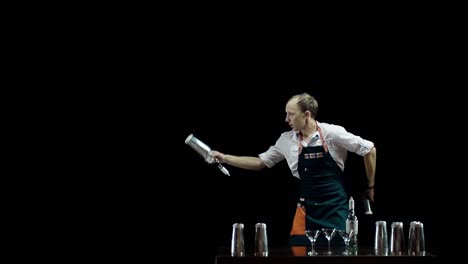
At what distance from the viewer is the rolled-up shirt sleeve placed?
410cm

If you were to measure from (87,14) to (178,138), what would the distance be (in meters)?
0.96

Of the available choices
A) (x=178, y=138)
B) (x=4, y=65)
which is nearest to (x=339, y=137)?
(x=178, y=138)

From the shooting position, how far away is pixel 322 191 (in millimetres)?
3887

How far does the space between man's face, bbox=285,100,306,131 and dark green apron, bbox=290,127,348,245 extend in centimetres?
12

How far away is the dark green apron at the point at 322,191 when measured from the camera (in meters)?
3.87

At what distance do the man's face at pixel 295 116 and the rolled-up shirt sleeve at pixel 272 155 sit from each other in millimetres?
220

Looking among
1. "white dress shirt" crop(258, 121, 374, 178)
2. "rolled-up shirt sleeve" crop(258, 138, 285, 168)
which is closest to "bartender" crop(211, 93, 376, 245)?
"white dress shirt" crop(258, 121, 374, 178)

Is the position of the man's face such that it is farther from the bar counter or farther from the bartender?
the bar counter

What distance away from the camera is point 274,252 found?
3180mm

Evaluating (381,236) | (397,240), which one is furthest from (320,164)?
(397,240)

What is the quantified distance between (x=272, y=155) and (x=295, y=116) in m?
0.34

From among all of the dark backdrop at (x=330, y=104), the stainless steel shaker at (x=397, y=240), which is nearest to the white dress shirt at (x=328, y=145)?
the dark backdrop at (x=330, y=104)

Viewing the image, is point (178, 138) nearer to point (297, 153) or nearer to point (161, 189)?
point (161, 189)

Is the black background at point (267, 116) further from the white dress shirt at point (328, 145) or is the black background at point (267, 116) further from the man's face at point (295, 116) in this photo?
the man's face at point (295, 116)
